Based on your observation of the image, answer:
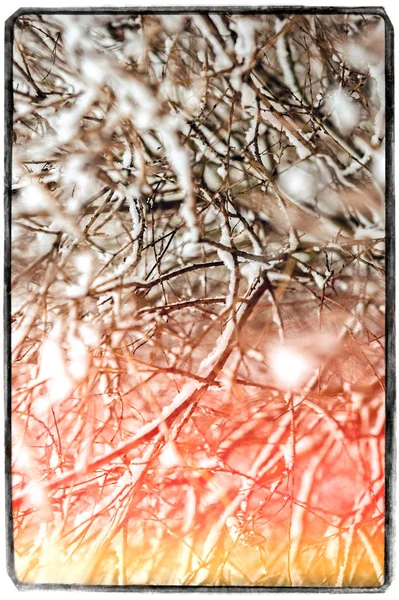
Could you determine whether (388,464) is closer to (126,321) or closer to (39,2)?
(126,321)

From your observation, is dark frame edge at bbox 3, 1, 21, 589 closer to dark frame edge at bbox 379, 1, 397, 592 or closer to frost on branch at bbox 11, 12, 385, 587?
frost on branch at bbox 11, 12, 385, 587

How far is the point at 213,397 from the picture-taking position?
3.59 ft

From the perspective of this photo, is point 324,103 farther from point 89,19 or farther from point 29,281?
point 29,281

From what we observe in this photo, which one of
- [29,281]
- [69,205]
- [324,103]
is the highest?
[324,103]

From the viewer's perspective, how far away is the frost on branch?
1.10 meters

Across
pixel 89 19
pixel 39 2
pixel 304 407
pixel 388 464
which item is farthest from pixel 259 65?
pixel 388 464

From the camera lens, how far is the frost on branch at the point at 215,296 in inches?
43.1

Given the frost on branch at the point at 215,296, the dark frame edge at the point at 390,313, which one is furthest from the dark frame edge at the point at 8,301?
the dark frame edge at the point at 390,313

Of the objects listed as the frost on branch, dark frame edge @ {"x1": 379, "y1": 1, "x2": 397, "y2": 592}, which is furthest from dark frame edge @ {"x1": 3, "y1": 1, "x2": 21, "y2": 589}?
dark frame edge @ {"x1": 379, "y1": 1, "x2": 397, "y2": 592}

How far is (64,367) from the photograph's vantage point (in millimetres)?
1106

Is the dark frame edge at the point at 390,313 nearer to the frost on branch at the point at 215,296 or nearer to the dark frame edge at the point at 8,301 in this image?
the frost on branch at the point at 215,296

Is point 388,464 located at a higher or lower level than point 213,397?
lower

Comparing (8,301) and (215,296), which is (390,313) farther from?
(8,301)

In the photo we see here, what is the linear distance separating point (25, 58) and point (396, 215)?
2.61 feet
